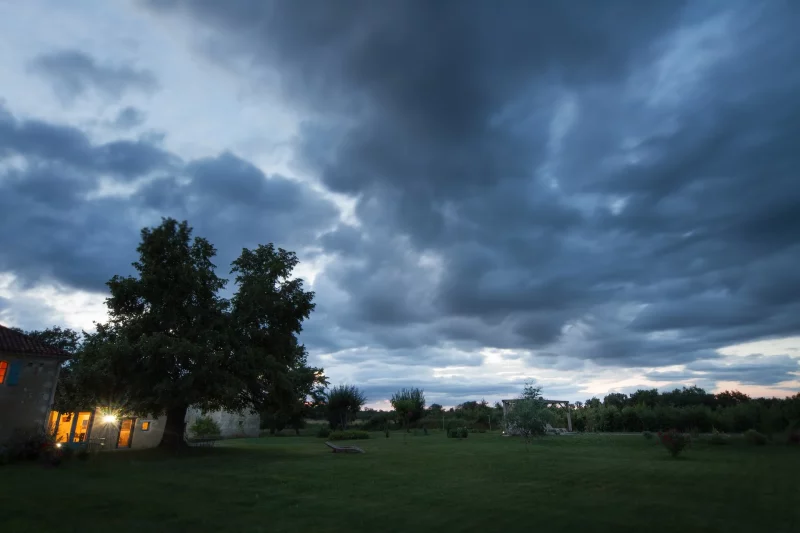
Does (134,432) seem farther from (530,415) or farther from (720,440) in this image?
(720,440)

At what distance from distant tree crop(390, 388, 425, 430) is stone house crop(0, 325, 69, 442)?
144 ft

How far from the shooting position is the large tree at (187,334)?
80.6 ft

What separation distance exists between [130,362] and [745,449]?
33089 mm

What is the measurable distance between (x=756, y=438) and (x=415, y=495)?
23401 millimetres

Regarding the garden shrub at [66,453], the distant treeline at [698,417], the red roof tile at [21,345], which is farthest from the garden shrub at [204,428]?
the distant treeline at [698,417]

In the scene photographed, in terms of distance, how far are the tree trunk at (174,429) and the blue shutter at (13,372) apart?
7.48 meters

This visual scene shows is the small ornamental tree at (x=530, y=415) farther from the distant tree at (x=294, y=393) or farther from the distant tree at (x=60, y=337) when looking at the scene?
the distant tree at (x=60, y=337)

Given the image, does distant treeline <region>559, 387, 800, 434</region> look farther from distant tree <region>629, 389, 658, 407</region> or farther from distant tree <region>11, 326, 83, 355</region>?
distant tree <region>11, 326, 83, 355</region>

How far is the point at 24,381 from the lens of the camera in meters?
22.4

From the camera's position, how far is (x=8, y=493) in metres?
12.8

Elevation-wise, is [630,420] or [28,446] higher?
[630,420]

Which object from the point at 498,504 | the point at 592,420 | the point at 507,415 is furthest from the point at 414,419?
the point at 498,504

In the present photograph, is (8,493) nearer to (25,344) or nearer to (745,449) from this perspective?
(25,344)

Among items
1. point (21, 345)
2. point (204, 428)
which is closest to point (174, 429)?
point (21, 345)
